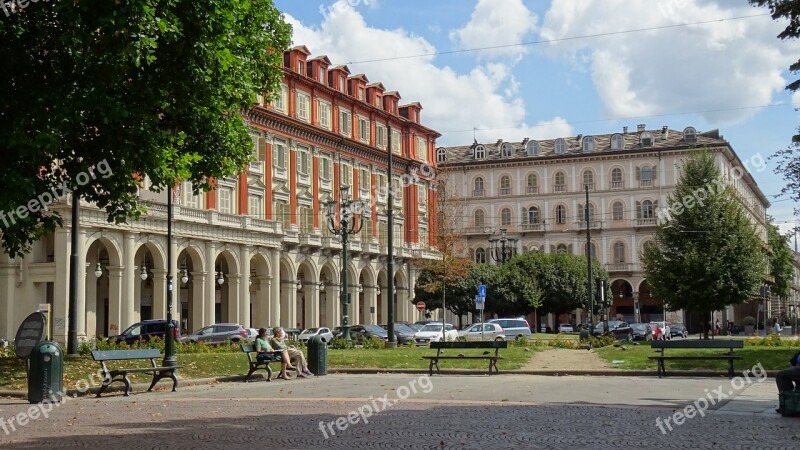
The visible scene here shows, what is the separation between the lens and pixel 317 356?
22.6m

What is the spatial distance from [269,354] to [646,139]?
237 feet

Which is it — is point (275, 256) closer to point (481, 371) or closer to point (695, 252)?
point (695, 252)

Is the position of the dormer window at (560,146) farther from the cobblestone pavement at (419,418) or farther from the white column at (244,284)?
the cobblestone pavement at (419,418)

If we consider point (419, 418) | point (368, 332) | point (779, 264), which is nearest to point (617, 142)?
point (779, 264)

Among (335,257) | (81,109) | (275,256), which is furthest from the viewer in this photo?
(335,257)

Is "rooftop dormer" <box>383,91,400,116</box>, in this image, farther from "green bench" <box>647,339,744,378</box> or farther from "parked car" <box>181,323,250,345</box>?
"green bench" <box>647,339,744,378</box>

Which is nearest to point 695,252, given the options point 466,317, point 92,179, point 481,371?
point 481,371

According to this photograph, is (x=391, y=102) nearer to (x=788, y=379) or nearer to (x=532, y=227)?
(x=532, y=227)

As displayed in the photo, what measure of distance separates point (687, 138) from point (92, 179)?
7447cm

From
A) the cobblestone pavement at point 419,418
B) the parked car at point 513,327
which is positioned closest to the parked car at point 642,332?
the parked car at point 513,327

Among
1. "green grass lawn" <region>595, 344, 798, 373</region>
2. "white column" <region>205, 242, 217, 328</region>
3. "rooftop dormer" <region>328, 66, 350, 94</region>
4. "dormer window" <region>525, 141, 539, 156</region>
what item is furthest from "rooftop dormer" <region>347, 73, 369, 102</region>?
"green grass lawn" <region>595, 344, 798, 373</region>

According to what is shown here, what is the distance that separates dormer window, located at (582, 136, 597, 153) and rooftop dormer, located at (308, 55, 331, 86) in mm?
34669

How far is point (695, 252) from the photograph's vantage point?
40.8m

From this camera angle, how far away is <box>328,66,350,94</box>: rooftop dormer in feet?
217
